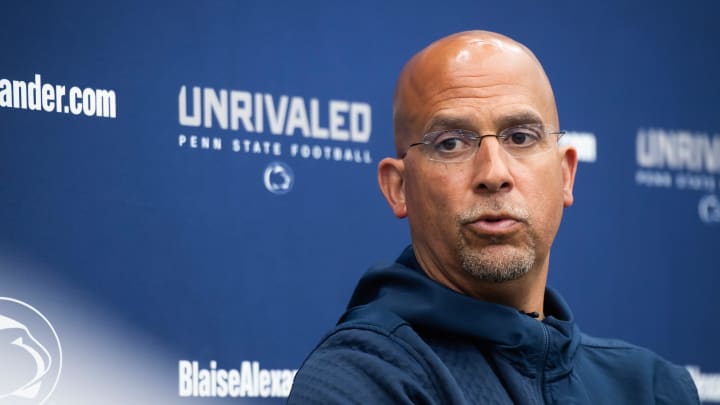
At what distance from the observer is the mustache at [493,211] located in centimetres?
171

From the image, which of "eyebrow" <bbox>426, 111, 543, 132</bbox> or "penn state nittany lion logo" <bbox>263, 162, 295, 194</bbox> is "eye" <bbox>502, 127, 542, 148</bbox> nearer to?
"eyebrow" <bbox>426, 111, 543, 132</bbox>

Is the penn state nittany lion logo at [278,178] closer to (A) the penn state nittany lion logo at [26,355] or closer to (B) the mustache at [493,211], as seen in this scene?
(A) the penn state nittany lion logo at [26,355]

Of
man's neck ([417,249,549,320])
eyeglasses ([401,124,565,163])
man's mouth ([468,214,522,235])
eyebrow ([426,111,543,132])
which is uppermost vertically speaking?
eyebrow ([426,111,543,132])

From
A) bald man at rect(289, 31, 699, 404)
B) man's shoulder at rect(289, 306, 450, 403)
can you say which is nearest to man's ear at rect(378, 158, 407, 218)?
bald man at rect(289, 31, 699, 404)

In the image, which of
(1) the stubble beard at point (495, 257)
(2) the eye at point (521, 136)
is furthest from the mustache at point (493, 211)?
(2) the eye at point (521, 136)

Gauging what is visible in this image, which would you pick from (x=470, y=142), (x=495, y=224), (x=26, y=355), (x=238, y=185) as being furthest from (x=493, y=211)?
(x=26, y=355)

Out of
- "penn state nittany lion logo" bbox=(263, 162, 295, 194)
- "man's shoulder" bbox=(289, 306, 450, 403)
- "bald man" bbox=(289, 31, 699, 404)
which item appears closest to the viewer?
"man's shoulder" bbox=(289, 306, 450, 403)

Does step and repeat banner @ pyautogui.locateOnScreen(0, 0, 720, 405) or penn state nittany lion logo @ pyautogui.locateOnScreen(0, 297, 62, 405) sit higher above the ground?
step and repeat banner @ pyautogui.locateOnScreen(0, 0, 720, 405)

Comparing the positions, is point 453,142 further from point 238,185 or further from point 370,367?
point 238,185

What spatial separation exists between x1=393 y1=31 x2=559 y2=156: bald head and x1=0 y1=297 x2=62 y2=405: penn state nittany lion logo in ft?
2.47

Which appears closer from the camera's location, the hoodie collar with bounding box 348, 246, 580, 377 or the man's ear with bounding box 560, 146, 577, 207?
the hoodie collar with bounding box 348, 246, 580, 377

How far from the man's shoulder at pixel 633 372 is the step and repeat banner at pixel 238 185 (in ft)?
2.32

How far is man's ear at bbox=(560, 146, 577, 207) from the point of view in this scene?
190 cm

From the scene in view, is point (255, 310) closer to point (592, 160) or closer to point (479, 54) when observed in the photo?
point (479, 54)
